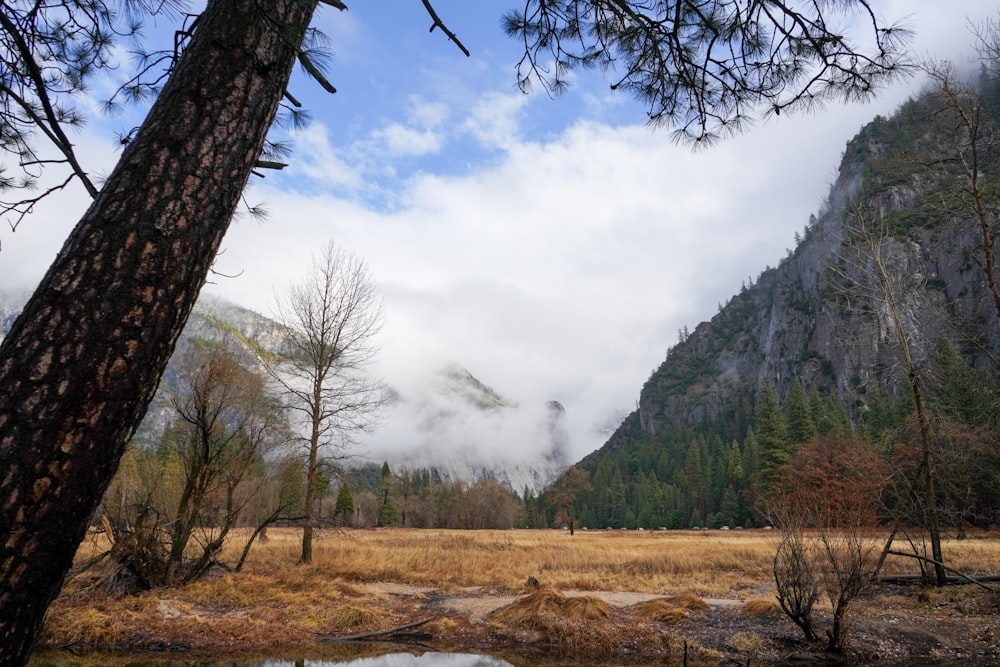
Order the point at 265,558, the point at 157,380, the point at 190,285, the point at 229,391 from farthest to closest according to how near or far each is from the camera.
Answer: the point at 265,558 → the point at 229,391 → the point at 190,285 → the point at 157,380

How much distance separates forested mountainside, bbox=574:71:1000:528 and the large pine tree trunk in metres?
10.4

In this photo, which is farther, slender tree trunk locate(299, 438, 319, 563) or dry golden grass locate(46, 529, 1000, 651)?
slender tree trunk locate(299, 438, 319, 563)

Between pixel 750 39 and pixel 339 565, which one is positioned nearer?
pixel 750 39

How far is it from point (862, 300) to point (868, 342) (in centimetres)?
175

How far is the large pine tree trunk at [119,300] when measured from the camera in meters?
1.42

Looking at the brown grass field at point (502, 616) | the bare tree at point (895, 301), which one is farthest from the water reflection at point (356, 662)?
the bare tree at point (895, 301)

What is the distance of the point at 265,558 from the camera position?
1688 centimetres

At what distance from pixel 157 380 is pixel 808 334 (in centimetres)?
16236

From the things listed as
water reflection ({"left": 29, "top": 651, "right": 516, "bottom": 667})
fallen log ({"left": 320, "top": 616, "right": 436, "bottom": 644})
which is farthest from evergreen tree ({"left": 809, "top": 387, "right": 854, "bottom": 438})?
water reflection ({"left": 29, "top": 651, "right": 516, "bottom": 667})

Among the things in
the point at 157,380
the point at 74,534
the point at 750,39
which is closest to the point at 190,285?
the point at 157,380

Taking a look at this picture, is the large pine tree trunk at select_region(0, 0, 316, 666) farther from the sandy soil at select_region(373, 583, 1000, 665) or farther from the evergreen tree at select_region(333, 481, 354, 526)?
the evergreen tree at select_region(333, 481, 354, 526)

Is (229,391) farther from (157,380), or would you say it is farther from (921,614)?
(921,614)

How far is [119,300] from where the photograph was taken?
5.45ft

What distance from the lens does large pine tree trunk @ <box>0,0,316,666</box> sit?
4.66 feet
